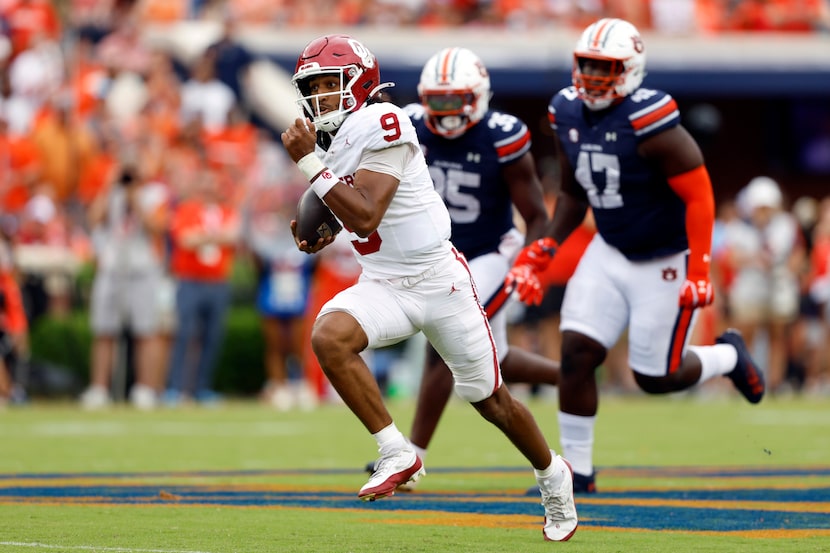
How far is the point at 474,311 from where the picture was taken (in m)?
5.54

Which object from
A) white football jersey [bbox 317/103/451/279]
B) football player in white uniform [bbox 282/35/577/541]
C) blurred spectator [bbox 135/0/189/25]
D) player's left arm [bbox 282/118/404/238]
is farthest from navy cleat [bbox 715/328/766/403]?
blurred spectator [bbox 135/0/189/25]

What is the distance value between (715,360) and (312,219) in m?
2.81

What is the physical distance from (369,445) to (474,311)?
4535 mm

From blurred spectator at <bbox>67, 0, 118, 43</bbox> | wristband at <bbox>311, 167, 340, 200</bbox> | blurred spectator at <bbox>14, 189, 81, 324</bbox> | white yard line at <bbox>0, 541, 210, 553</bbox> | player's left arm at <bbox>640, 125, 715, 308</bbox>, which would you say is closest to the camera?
white yard line at <bbox>0, 541, 210, 553</bbox>

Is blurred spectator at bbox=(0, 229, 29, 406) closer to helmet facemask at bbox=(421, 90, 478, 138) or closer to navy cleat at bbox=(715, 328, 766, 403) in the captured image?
helmet facemask at bbox=(421, 90, 478, 138)

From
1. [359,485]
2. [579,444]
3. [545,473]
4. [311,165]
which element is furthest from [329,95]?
[359,485]

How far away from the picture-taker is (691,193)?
6832 millimetres

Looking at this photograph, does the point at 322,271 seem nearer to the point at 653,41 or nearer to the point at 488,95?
the point at 653,41

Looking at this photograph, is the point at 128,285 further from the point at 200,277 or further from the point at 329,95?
the point at 329,95

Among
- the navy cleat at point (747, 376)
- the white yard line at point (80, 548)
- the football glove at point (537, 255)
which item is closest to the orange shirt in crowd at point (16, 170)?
the football glove at point (537, 255)

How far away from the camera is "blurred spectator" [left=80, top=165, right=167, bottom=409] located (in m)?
13.2

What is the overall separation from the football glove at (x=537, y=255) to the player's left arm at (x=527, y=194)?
264 millimetres

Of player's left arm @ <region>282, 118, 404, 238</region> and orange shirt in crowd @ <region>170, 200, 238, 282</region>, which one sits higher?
player's left arm @ <region>282, 118, 404, 238</region>

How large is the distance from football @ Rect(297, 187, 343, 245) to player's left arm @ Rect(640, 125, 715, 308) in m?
1.87
